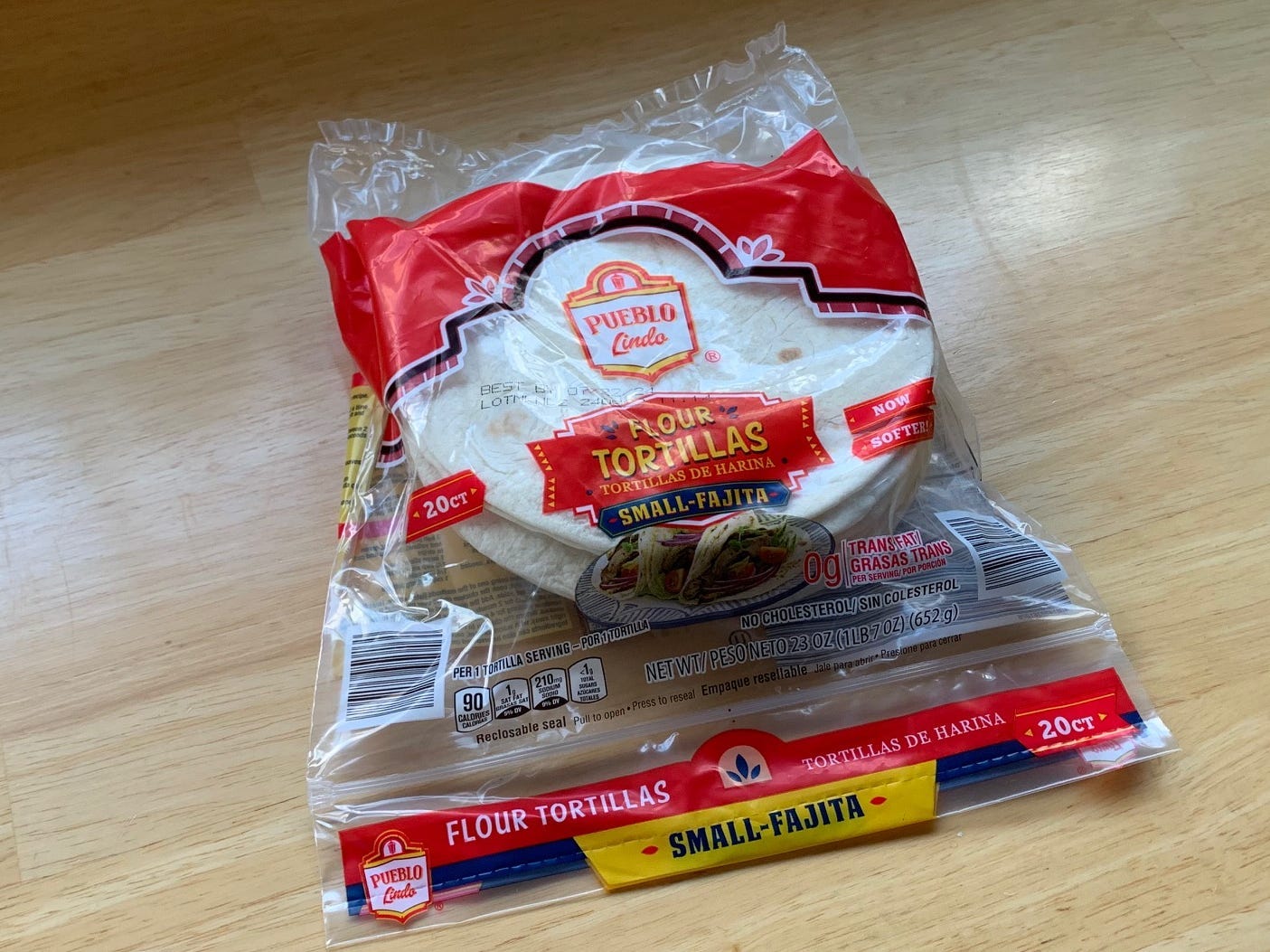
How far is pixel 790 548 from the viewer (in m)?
0.58

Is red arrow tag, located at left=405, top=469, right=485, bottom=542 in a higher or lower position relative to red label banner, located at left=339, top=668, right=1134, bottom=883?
higher

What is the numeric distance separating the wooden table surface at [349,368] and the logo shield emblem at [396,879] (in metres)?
0.02

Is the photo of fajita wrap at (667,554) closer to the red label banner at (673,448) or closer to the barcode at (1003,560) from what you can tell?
the red label banner at (673,448)

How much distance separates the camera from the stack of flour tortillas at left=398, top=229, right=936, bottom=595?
0.58 meters

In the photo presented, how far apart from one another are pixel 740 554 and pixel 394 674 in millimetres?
225

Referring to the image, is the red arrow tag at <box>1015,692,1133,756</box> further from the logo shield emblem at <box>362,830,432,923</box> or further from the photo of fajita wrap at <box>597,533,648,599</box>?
the logo shield emblem at <box>362,830,432,923</box>

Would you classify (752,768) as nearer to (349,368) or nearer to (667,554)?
(667,554)

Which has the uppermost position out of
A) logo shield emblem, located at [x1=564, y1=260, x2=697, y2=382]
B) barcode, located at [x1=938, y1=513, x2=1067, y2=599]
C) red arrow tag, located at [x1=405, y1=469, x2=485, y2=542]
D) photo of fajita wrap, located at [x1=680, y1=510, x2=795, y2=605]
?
logo shield emblem, located at [x1=564, y1=260, x2=697, y2=382]

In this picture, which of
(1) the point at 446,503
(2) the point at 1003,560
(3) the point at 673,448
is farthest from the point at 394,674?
(2) the point at 1003,560

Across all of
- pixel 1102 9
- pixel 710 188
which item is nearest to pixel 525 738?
pixel 710 188

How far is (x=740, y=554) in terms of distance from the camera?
1.88ft

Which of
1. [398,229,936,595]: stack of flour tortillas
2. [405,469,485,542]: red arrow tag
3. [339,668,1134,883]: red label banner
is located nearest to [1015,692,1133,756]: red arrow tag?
[339,668,1134,883]: red label banner

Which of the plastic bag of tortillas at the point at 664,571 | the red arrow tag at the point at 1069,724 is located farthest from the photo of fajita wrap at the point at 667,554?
the red arrow tag at the point at 1069,724

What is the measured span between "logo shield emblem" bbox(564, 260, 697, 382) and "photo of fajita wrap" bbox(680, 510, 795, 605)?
0.11 meters
